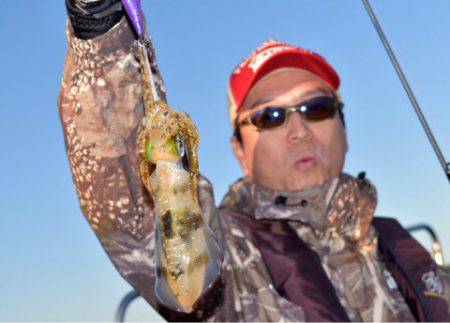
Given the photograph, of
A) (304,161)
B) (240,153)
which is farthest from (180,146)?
(240,153)

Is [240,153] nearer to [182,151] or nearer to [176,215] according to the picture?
[182,151]

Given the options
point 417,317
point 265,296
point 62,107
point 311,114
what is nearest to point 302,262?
point 265,296

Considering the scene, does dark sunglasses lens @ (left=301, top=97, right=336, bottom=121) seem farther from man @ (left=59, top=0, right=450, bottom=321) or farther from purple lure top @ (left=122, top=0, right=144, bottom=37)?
purple lure top @ (left=122, top=0, right=144, bottom=37)

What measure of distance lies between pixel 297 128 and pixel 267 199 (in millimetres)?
574

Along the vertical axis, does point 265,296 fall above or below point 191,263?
below

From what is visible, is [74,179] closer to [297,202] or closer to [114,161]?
[114,161]

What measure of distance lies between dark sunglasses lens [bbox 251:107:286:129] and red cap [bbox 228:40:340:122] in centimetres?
27

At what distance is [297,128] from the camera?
456 cm

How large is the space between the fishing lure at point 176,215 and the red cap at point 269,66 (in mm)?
2795

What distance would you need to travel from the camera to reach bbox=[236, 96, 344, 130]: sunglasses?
4.57 metres

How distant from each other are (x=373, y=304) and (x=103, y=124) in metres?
2.16

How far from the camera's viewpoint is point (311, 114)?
4605mm

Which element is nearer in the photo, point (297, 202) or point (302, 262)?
point (302, 262)

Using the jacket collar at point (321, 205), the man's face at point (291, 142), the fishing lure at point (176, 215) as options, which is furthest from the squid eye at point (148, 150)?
the man's face at point (291, 142)
